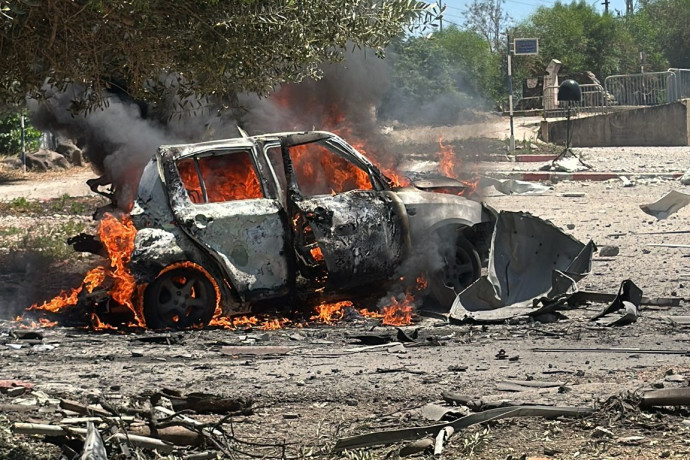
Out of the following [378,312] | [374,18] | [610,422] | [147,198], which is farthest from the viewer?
[378,312]

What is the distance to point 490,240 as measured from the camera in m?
11.3

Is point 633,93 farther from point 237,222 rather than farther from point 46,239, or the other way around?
point 237,222

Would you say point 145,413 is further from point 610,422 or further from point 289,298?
point 289,298

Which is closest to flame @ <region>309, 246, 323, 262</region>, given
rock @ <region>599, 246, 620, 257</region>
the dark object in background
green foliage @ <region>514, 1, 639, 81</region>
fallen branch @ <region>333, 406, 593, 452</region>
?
fallen branch @ <region>333, 406, 593, 452</region>

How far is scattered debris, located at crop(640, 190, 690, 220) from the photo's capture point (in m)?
17.2

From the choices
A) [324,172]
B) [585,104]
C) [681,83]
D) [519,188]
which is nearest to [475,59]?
[585,104]

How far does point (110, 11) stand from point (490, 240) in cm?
586

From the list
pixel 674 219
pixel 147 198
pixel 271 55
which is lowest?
pixel 674 219

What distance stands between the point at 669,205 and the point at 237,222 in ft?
30.8

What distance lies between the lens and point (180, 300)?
34.1ft

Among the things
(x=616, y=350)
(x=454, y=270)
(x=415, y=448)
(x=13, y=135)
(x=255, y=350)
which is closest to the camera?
(x=415, y=448)

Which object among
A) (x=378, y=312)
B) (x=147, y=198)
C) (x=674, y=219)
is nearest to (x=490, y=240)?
(x=378, y=312)

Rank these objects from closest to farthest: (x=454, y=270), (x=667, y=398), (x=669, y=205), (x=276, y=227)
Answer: (x=667, y=398) < (x=276, y=227) < (x=454, y=270) < (x=669, y=205)

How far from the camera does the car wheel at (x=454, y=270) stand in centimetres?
1102
